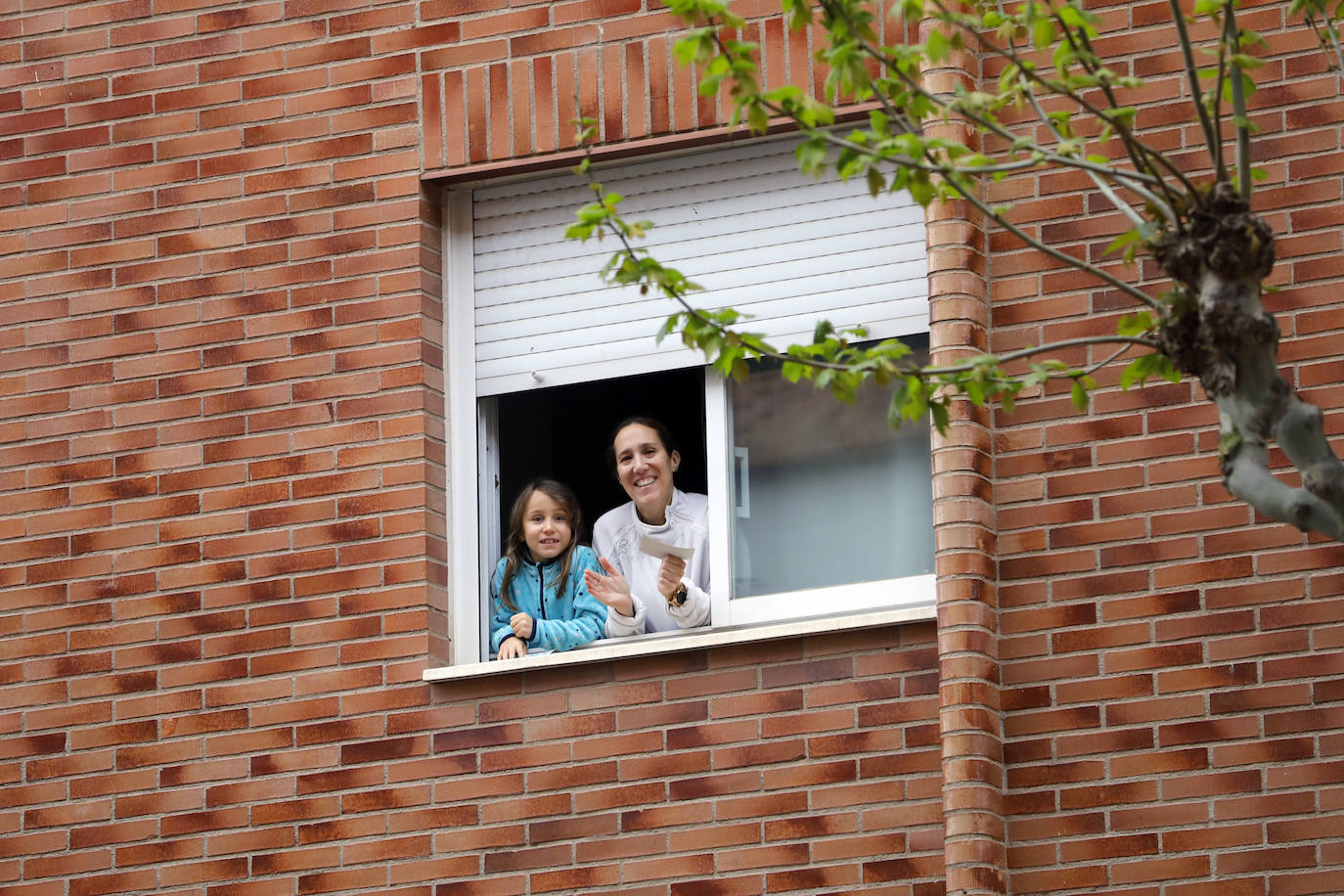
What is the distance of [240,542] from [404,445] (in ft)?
2.28

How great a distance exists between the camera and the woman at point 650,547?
7945 millimetres

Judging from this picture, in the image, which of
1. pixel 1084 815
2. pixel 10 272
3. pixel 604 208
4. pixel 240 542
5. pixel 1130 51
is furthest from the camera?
pixel 10 272

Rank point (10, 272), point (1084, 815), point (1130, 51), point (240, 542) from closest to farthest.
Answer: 1. point (1084, 815)
2. point (1130, 51)
3. point (240, 542)
4. point (10, 272)

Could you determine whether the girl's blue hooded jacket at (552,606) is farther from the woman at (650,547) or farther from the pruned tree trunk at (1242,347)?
the pruned tree trunk at (1242,347)

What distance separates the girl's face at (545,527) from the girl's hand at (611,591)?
10.4 inches

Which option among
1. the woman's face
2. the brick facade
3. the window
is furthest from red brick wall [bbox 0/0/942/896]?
the woman's face

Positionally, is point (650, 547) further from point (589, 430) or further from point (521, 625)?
point (589, 430)

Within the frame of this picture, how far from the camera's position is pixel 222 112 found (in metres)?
8.70

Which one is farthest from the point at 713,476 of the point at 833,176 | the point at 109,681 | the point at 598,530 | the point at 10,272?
the point at 10,272

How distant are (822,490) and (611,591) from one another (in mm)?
809

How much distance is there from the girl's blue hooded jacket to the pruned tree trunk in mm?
3291

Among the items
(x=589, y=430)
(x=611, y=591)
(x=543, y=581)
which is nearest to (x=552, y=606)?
(x=543, y=581)

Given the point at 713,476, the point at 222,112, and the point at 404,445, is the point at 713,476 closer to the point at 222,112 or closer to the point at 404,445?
the point at 404,445

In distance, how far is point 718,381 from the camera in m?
8.21
